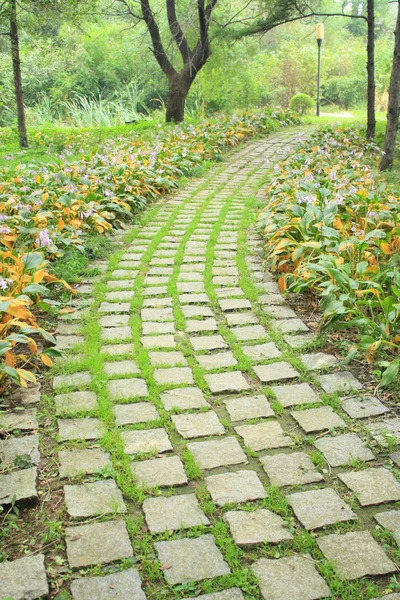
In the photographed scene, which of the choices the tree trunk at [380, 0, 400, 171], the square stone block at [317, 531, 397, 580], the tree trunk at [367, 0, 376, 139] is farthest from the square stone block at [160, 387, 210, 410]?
the tree trunk at [367, 0, 376, 139]

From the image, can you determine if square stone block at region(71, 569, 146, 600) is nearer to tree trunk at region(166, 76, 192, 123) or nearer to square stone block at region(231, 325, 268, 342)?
square stone block at region(231, 325, 268, 342)

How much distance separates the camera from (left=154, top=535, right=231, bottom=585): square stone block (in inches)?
70.9

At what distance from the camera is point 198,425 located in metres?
2.57

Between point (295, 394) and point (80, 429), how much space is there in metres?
1.01

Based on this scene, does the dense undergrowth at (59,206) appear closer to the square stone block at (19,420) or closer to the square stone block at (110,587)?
the square stone block at (19,420)

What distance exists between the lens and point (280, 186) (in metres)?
5.96

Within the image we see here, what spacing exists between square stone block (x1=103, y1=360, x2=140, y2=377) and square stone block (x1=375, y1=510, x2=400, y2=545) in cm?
138

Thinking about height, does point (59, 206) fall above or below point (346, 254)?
above

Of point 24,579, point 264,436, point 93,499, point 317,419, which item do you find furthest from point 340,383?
point 24,579

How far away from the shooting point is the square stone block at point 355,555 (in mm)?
1826

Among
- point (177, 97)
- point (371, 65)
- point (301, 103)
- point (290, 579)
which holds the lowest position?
point (290, 579)

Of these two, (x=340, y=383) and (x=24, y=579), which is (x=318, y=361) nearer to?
(x=340, y=383)

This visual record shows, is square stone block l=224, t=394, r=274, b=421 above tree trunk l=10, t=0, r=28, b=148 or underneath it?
underneath

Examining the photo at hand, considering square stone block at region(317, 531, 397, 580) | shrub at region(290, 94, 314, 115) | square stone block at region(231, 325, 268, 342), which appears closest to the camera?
square stone block at region(317, 531, 397, 580)
